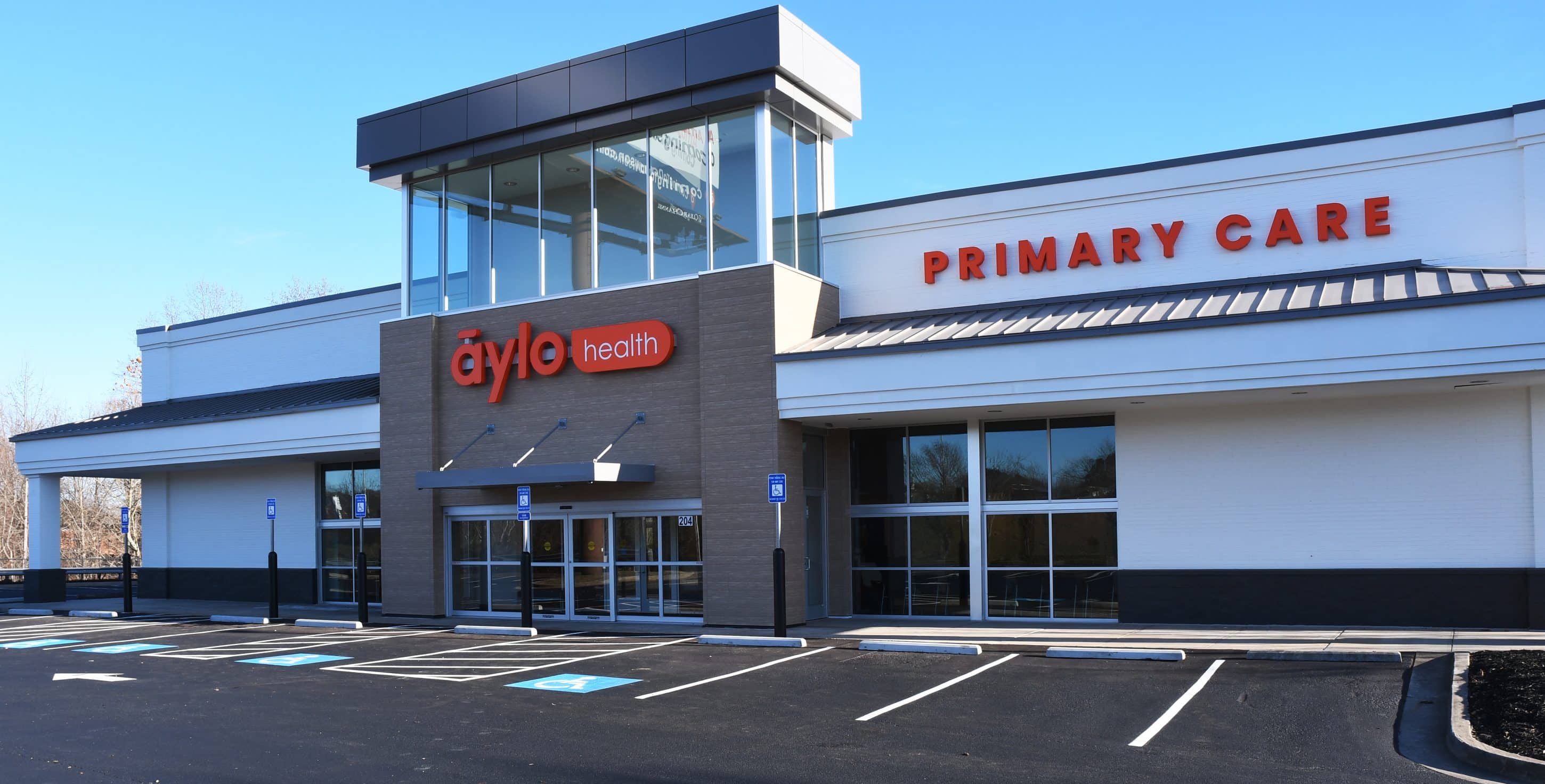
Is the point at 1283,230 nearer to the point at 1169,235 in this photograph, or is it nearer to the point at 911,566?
the point at 1169,235

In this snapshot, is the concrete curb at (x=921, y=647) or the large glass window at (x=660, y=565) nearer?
the concrete curb at (x=921, y=647)

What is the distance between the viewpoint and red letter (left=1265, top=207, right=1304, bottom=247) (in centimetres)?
1867

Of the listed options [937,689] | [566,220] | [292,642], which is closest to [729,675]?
[937,689]

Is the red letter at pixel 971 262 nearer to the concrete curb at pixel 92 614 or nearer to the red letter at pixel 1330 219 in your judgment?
the red letter at pixel 1330 219

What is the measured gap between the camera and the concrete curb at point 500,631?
20297mm

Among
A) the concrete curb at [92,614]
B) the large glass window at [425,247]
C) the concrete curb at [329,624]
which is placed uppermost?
the large glass window at [425,247]

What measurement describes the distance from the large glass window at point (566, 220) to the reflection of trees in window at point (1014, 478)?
8101 millimetres

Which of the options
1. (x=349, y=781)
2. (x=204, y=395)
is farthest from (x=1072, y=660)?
(x=204, y=395)

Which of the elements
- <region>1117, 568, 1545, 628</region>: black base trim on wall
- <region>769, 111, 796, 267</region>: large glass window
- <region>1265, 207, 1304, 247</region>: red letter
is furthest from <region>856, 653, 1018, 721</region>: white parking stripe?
<region>769, 111, 796, 267</region>: large glass window

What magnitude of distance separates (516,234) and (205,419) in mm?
9154

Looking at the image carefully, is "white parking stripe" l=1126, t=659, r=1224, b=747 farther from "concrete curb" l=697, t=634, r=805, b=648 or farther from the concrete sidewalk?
"concrete curb" l=697, t=634, r=805, b=648

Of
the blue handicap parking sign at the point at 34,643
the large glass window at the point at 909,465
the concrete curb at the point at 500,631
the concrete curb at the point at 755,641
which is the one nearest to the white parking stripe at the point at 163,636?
the blue handicap parking sign at the point at 34,643

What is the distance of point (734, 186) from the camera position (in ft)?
69.4

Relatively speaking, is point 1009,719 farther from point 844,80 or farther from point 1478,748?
point 844,80
